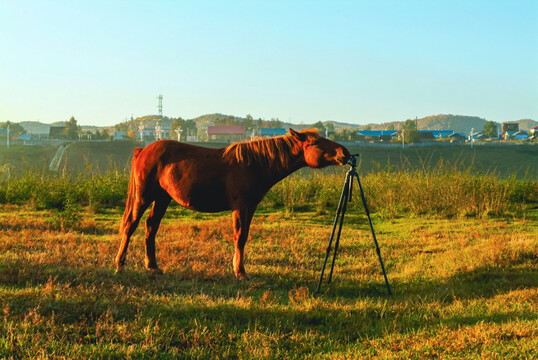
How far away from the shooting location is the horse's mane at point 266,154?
6391 millimetres

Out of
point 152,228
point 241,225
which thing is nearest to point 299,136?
point 241,225

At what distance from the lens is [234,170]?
6328 mm

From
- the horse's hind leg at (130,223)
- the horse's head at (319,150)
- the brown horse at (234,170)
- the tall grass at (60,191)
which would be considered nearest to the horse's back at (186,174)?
the brown horse at (234,170)

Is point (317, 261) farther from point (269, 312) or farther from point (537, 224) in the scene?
point (537, 224)

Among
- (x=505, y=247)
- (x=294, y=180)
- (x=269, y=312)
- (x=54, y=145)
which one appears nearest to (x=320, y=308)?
(x=269, y=312)

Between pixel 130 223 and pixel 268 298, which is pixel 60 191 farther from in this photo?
pixel 268 298

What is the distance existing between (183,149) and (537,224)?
30.9 ft

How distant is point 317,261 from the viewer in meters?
8.27

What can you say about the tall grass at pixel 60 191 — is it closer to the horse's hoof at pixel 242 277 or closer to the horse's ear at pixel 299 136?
the horse's hoof at pixel 242 277

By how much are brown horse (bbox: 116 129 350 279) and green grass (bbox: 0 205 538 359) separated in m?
0.95

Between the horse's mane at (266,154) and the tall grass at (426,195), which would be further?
the tall grass at (426,195)

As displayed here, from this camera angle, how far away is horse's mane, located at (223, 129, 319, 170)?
639 centimetres

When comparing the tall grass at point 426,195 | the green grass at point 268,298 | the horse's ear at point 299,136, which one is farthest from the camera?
the tall grass at point 426,195

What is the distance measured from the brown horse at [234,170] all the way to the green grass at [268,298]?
3.11 feet
